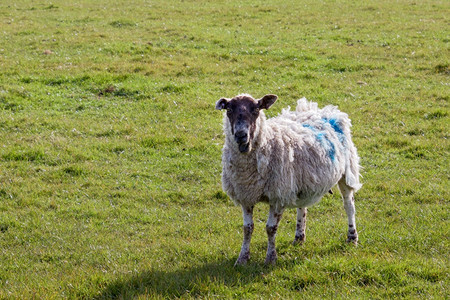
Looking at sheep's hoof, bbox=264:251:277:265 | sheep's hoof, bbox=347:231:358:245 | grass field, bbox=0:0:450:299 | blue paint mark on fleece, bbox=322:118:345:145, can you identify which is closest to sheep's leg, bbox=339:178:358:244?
sheep's hoof, bbox=347:231:358:245

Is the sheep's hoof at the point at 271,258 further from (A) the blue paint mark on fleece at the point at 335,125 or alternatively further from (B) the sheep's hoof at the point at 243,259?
(A) the blue paint mark on fleece at the point at 335,125

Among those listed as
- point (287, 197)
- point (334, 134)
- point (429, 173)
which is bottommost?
point (429, 173)

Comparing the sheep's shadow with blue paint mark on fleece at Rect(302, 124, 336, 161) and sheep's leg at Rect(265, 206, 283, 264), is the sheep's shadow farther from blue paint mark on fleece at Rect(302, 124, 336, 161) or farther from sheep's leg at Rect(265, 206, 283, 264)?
blue paint mark on fleece at Rect(302, 124, 336, 161)

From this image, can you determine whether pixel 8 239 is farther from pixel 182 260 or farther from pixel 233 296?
pixel 233 296

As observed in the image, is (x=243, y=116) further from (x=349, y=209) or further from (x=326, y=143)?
(x=349, y=209)

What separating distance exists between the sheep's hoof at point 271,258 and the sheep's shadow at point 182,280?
12 cm

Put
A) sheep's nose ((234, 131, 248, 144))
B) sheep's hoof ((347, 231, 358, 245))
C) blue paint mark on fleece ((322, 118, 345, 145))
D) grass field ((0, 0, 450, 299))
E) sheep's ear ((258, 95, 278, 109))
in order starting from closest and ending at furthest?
grass field ((0, 0, 450, 299)) < sheep's nose ((234, 131, 248, 144)) < sheep's ear ((258, 95, 278, 109)) < sheep's hoof ((347, 231, 358, 245)) < blue paint mark on fleece ((322, 118, 345, 145))

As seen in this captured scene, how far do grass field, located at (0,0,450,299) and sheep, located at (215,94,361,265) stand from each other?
2.43ft

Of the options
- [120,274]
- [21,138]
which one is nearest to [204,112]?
[21,138]

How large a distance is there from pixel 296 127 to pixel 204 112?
23.2 ft

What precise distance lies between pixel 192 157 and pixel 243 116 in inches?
209

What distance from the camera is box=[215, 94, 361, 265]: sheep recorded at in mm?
8047

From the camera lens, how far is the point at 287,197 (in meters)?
8.16

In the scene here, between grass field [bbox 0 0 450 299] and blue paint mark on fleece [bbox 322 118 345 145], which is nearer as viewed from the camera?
grass field [bbox 0 0 450 299]
